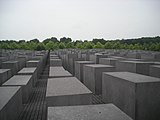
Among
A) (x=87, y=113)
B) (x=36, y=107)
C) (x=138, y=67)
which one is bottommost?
(x=36, y=107)

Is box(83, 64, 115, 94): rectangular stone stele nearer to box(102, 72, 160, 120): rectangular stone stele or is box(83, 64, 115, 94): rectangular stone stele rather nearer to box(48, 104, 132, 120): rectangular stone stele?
box(102, 72, 160, 120): rectangular stone stele

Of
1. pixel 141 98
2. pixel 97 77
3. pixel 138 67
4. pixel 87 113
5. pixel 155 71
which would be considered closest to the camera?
pixel 87 113

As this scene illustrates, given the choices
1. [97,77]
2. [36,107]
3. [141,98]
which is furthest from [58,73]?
[141,98]

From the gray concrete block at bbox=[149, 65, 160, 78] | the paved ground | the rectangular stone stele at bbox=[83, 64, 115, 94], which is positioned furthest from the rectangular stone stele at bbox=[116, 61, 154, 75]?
the paved ground

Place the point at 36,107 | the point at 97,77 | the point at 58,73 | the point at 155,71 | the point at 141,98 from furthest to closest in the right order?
the point at 97,77 → the point at 58,73 → the point at 155,71 → the point at 36,107 → the point at 141,98

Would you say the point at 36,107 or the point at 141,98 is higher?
the point at 141,98

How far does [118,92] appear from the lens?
565cm

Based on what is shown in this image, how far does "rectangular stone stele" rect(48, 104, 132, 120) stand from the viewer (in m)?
2.90

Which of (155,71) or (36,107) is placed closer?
(36,107)

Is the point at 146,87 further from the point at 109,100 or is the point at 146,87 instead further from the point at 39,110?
the point at 39,110

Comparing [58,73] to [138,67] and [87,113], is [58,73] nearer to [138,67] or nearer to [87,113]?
[138,67]

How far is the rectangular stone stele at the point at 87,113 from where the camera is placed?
2896 mm

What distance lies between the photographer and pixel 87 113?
10.1 feet

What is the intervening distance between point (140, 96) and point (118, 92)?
0.95 metres
